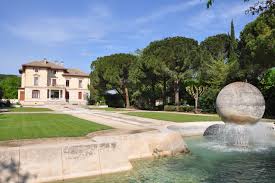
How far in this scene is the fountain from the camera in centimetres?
1669

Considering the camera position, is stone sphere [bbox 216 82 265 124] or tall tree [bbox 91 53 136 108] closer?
stone sphere [bbox 216 82 265 124]

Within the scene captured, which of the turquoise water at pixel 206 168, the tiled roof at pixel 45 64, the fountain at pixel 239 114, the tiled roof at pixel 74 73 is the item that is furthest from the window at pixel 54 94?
the turquoise water at pixel 206 168

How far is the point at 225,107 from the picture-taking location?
17.7 meters

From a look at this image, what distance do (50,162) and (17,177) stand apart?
1.02 meters

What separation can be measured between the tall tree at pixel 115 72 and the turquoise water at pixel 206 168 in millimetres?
40864

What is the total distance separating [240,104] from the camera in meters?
17.2

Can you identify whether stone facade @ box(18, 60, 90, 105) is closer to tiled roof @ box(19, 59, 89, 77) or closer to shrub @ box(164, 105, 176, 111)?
tiled roof @ box(19, 59, 89, 77)

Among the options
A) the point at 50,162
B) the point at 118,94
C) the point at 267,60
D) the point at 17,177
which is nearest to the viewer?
the point at 17,177

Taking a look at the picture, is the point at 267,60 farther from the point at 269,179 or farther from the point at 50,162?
the point at 50,162

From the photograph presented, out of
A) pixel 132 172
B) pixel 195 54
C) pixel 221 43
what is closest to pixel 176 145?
pixel 132 172

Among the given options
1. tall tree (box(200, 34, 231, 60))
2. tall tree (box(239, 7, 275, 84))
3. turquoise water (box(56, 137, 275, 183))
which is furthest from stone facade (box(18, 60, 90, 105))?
turquoise water (box(56, 137, 275, 183))

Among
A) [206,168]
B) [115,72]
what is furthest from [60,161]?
[115,72]

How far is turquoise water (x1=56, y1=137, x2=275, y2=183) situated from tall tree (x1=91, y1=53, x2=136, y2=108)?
40864 mm

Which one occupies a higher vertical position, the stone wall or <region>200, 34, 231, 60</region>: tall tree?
<region>200, 34, 231, 60</region>: tall tree
